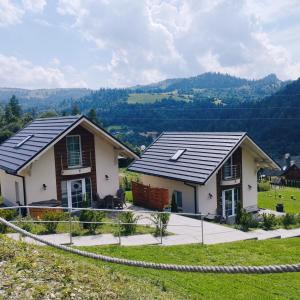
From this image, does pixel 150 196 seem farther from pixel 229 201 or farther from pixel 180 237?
pixel 180 237

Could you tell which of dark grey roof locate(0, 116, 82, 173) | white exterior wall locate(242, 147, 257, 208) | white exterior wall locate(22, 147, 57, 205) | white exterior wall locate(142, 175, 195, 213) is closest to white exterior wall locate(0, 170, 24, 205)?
white exterior wall locate(22, 147, 57, 205)

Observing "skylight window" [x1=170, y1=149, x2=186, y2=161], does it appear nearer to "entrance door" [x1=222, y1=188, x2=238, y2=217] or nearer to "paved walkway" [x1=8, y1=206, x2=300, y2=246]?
"entrance door" [x1=222, y1=188, x2=238, y2=217]

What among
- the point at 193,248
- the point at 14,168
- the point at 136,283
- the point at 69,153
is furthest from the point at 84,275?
the point at 69,153

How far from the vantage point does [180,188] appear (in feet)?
70.4

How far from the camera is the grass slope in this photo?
5.09 m

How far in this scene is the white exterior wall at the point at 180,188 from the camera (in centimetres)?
2078

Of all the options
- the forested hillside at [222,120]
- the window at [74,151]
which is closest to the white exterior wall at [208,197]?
the window at [74,151]

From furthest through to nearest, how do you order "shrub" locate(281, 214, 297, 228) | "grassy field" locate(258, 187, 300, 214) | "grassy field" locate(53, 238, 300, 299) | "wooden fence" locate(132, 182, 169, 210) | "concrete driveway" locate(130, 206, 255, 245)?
"grassy field" locate(258, 187, 300, 214) < "wooden fence" locate(132, 182, 169, 210) < "shrub" locate(281, 214, 297, 228) < "concrete driveway" locate(130, 206, 255, 245) < "grassy field" locate(53, 238, 300, 299)

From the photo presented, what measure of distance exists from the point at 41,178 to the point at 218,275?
12.6m

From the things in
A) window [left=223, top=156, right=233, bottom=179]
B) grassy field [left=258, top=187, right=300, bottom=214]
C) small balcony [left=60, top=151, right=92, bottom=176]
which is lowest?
grassy field [left=258, top=187, right=300, bottom=214]

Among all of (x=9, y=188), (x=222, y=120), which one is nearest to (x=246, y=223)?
(x=9, y=188)

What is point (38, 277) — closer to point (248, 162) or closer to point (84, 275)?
point (84, 275)

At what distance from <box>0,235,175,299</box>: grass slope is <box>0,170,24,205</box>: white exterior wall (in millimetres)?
13151

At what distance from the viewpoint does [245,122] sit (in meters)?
133
